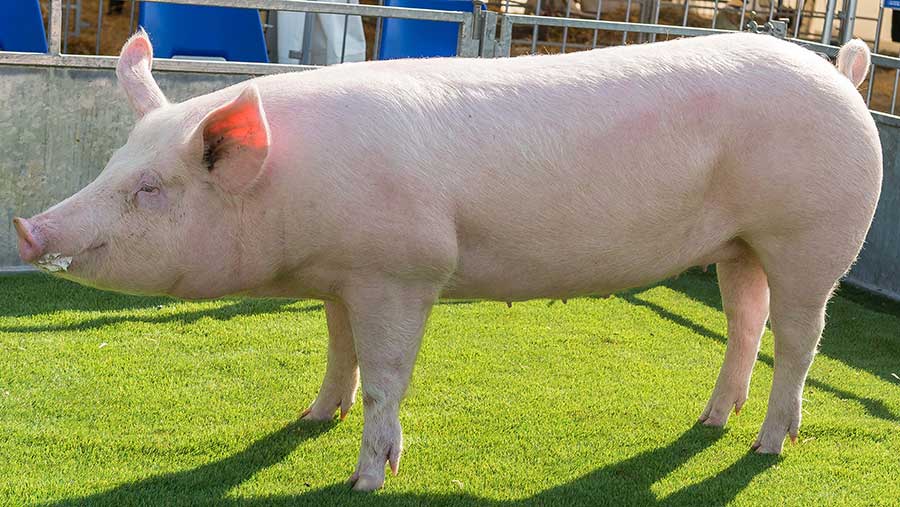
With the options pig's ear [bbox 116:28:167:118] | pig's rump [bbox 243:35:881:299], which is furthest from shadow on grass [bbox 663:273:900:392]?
pig's ear [bbox 116:28:167:118]

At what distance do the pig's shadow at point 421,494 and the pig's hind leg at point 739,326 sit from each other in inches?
8.8

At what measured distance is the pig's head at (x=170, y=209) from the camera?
358cm

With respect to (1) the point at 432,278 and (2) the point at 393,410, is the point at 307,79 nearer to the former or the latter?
(1) the point at 432,278

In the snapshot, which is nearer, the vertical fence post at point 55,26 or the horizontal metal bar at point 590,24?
the vertical fence post at point 55,26

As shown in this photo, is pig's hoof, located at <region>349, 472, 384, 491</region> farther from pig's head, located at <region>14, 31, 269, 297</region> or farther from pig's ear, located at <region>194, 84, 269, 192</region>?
pig's ear, located at <region>194, 84, 269, 192</region>

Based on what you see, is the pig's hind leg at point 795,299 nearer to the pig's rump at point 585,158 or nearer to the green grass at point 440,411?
the pig's rump at point 585,158

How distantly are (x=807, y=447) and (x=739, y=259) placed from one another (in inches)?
30.7

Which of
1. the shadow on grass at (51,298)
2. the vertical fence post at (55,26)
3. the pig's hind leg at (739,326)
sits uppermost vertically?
the vertical fence post at (55,26)

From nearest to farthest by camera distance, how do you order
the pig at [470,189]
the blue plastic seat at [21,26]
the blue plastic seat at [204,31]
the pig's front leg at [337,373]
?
1. the pig at [470,189]
2. the pig's front leg at [337,373]
3. the blue plastic seat at [21,26]
4. the blue plastic seat at [204,31]

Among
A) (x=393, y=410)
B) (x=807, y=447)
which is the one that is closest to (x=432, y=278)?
(x=393, y=410)

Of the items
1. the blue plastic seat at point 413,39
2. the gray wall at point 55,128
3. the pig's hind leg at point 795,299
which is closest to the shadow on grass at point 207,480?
the pig's hind leg at point 795,299

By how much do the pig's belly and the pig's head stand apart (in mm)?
769

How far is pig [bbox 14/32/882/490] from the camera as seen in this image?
3.69 metres

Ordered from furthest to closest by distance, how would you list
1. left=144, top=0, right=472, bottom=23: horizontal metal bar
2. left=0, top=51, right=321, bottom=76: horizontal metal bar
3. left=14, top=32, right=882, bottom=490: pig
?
left=144, top=0, right=472, bottom=23: horizontal metal bar < left=0, top=51, right=321, bottom=76: horizontal metal bar < left=14, top=32, right=882, bottom=490: pig
